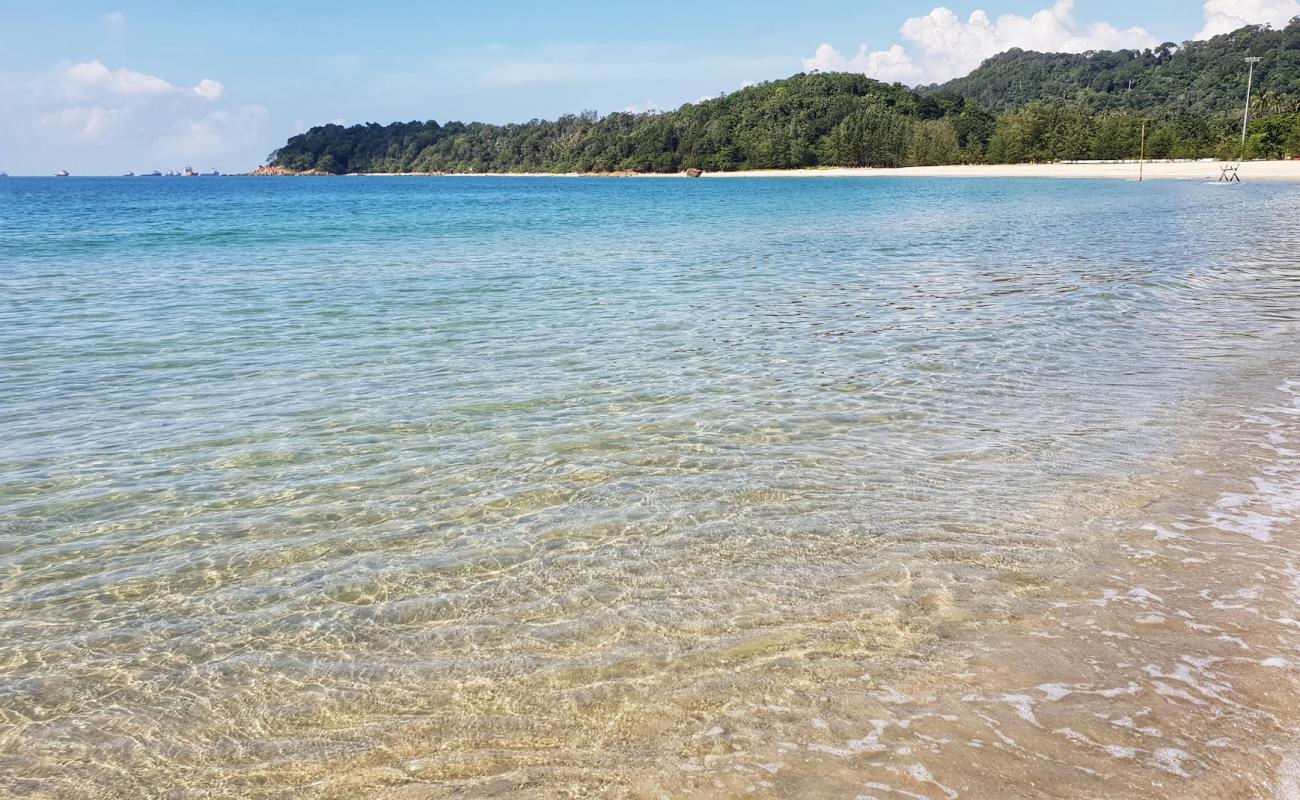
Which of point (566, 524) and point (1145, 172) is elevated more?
point (1145, 172)

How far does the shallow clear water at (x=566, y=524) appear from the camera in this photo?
11.6 ft

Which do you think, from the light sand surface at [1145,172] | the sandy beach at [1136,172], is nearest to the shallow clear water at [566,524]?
the sandy beach at [1136,172]

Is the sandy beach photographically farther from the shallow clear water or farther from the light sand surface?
the shallow clear water

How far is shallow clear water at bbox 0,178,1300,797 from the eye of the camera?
11.6 ft

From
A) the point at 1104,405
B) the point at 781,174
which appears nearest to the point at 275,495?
the point at 1104,405

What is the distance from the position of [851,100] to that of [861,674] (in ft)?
640

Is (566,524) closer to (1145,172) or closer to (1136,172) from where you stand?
(1136,172)

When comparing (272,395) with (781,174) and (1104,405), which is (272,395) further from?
(781,174)

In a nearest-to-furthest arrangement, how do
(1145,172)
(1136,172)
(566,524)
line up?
1. (566,524)
2. (1136,172)
3. (1145,172)

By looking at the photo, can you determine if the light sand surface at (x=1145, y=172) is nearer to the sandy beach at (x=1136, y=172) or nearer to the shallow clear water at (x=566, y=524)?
the sandy beach at (x=1136, y=172)

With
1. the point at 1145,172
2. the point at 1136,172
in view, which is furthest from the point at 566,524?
the point at 1145,172

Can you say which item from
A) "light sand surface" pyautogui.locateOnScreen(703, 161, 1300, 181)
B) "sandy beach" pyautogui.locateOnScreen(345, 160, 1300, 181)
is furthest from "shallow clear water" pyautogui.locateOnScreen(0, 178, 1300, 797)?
"light sand surface" pyautogui.locateOnScreen(703, 161, 1300, 181)

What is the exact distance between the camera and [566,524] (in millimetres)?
5688

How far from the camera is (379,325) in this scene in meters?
13.6
